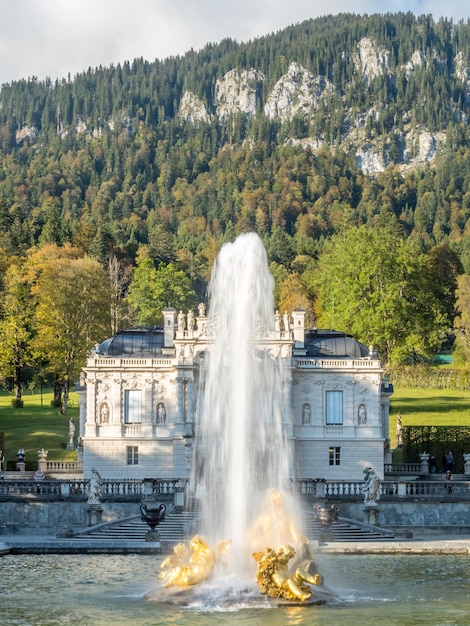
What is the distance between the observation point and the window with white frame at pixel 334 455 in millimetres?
65938

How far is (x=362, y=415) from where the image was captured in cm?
6612

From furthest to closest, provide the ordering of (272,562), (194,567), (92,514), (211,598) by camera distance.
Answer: (92,514), (194,567), (211,598), (272,562)

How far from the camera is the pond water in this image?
94.8 feet

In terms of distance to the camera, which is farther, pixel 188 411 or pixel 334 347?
pixel 334 347

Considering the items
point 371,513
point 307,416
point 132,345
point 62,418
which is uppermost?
point 132,345

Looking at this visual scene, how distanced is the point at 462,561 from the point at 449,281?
105722mm

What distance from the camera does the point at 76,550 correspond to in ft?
138

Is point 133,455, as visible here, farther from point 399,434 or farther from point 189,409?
point 399,434

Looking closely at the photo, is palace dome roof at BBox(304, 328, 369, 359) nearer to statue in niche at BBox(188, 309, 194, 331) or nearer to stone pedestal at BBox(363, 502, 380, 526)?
statue in niche at BBox(188, 309, 194, 331)

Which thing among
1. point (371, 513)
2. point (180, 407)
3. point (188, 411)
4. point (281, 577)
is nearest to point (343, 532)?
point (371, 513)

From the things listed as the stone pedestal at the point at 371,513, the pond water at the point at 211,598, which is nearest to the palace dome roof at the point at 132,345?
the stone pedestal at the point at 371,513

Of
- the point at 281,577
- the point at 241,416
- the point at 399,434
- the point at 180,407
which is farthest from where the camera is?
the point at 399,434

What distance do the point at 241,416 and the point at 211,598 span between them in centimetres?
1550

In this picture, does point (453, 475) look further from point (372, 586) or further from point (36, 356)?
point (36, 356)
